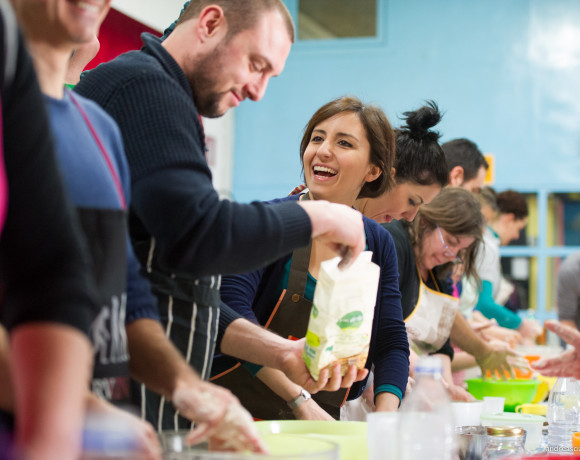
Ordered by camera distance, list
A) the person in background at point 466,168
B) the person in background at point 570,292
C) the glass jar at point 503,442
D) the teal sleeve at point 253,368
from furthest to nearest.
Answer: the person in background at point 570,292 → the person in background at point 466,168 → the teal sleeve at point 253,368 → the glass jar at point 503,442

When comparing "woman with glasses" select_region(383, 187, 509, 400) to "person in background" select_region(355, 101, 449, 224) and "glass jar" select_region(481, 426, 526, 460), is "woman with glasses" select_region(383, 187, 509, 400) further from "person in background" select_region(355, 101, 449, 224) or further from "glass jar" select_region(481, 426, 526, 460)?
"glass jar" select_region(481, 426, 526, 460)

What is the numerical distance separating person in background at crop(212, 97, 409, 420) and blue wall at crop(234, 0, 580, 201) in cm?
434

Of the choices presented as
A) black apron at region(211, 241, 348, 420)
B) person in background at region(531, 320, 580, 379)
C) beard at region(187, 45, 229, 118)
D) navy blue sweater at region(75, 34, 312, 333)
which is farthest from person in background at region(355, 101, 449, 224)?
navy blue sweater at region(75, 34, 312, 333)

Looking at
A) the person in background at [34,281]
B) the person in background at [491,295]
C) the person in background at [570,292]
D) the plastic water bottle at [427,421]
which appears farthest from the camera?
the person in background at [491,295]

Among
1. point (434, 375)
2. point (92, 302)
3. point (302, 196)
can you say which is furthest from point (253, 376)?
point (92, 302)

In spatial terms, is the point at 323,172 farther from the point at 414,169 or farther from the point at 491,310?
the point at 491,310

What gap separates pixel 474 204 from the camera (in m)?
2.88

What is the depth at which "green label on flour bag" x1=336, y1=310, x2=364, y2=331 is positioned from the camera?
1204mm

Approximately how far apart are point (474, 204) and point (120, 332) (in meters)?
2.22

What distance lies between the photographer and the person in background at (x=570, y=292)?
12.9ft

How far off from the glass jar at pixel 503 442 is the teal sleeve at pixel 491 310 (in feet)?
9.04

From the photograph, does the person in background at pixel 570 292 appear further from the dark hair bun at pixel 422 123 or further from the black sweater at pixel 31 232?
the black sweater at pixel 31 232

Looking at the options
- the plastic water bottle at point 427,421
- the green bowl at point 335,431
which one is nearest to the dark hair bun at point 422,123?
the green bowl at point 335,431

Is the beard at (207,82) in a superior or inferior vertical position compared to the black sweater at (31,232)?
superior
